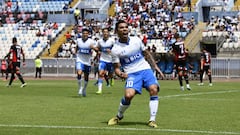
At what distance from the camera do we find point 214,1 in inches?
2199

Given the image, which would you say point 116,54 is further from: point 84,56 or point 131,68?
Answer: point 84,56

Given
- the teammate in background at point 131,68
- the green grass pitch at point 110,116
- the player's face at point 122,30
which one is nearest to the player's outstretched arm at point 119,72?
the teammate in background at point 131,68

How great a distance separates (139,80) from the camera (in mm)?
Answer: 13203

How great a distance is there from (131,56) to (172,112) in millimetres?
3124

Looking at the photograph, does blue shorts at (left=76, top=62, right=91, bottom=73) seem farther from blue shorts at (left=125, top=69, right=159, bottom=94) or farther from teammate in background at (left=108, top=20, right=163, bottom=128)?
blue shorts at (left=125, top=69, right=159, bottom=94)

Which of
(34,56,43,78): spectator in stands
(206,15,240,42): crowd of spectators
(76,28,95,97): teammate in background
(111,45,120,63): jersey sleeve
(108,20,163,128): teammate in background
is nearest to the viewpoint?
(108,20,163,128): teammate in background

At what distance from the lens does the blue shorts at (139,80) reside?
13.2m

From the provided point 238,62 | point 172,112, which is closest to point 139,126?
point 172,112

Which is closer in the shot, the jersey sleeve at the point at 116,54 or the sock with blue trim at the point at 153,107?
the sock with blue trim at the point at 153,107

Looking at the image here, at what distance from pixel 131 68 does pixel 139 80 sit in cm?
34

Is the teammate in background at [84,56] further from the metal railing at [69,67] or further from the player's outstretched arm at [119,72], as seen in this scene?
the metal railing at [69,67]

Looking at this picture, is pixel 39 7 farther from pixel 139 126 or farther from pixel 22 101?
pixel 139 126

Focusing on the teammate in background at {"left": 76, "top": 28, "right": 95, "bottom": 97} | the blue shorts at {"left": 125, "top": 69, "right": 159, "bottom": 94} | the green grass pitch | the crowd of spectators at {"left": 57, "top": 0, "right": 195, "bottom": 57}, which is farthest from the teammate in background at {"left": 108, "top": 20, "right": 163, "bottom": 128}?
the crowd of spectators at {"left": 57, "top": 0, "right": 195, "bottom": 57}

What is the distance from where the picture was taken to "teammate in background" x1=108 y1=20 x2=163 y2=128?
13109 millimetres
